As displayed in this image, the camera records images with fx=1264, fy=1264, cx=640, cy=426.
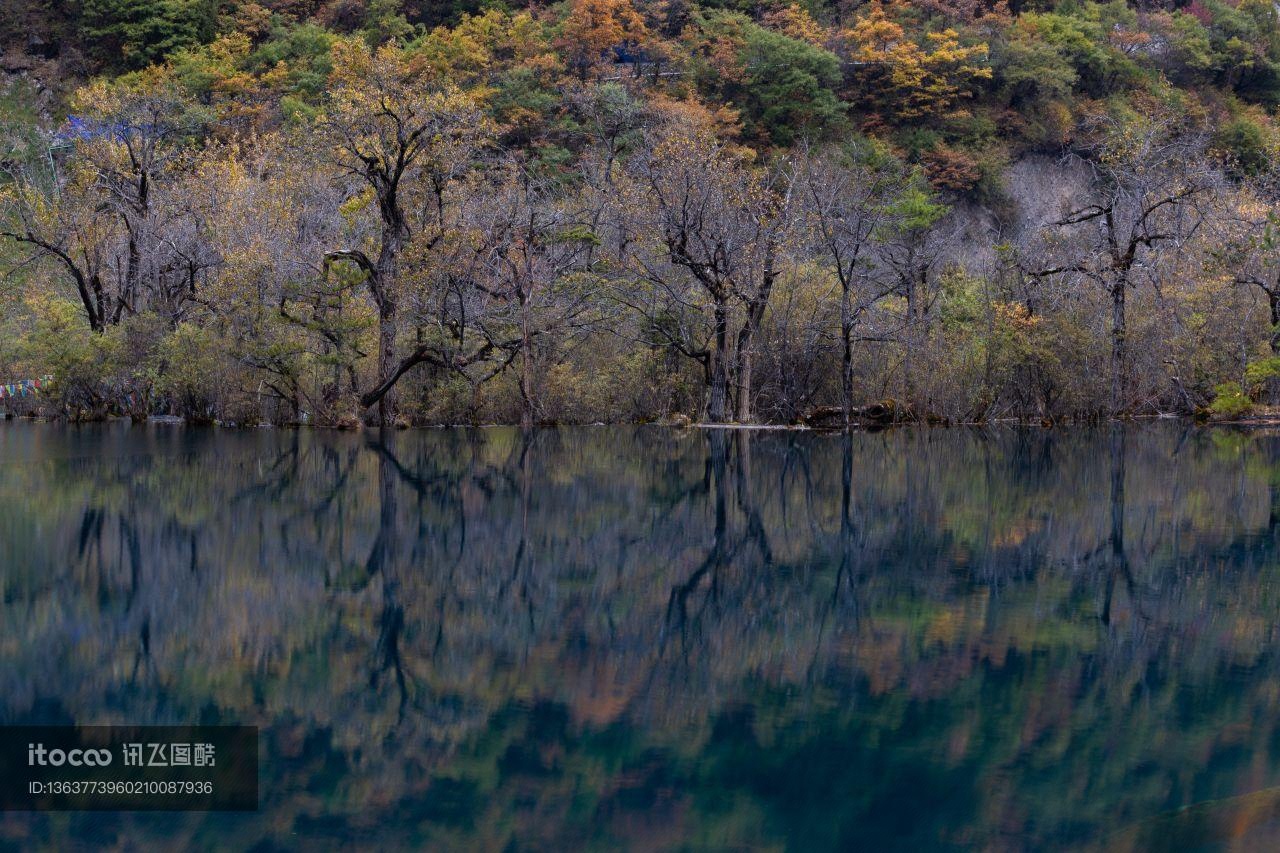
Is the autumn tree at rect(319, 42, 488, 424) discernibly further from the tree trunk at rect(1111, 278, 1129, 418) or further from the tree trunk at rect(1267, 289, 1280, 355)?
the tree trunk at rect(1267, 289, 1280, 355)

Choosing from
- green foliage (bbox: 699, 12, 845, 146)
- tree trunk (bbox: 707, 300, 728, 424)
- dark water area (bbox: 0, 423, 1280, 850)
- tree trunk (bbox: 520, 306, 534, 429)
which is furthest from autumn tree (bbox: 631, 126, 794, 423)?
green foliage (bbox: 699, 12, 845, 146)

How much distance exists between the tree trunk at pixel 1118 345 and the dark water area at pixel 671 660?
1662 centimetres

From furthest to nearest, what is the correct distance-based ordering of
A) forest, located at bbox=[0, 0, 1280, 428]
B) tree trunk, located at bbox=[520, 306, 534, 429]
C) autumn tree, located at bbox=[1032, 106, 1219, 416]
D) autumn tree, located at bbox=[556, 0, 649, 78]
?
autumn tree, located at bbox=[556, 0, 649, 78]
autumn tree, located at bbox=[1032, 106, 1219, 416]
tree trunk, located at bbox=[520, 306, 534, 429]
forest, located at bbox=[0, 0, 1280, 428]

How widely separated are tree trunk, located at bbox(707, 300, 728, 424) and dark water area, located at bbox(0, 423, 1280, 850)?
15.7 metres

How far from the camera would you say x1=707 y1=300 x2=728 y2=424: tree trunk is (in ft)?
107

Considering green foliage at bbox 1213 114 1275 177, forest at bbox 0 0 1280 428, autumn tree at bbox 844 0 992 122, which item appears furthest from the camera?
autumn tree at bbox 844 0 992 122

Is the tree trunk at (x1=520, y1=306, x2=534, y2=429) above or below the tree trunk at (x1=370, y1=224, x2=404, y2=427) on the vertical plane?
below

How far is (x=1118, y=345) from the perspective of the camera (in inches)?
1325

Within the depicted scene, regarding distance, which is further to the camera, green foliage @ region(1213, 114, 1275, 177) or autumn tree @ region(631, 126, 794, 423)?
green foliage @ region(1213, 114, 1275, 177)

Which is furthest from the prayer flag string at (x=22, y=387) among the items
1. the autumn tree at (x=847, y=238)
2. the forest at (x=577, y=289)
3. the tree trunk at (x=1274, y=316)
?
the tree trunk at (x=1274, y=316)

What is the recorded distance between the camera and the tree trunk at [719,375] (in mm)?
32531

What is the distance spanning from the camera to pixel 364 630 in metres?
9.09

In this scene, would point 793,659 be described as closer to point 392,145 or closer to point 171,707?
point 171,707

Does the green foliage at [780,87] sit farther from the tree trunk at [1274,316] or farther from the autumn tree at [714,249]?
the tree trunk at [1274,316]
